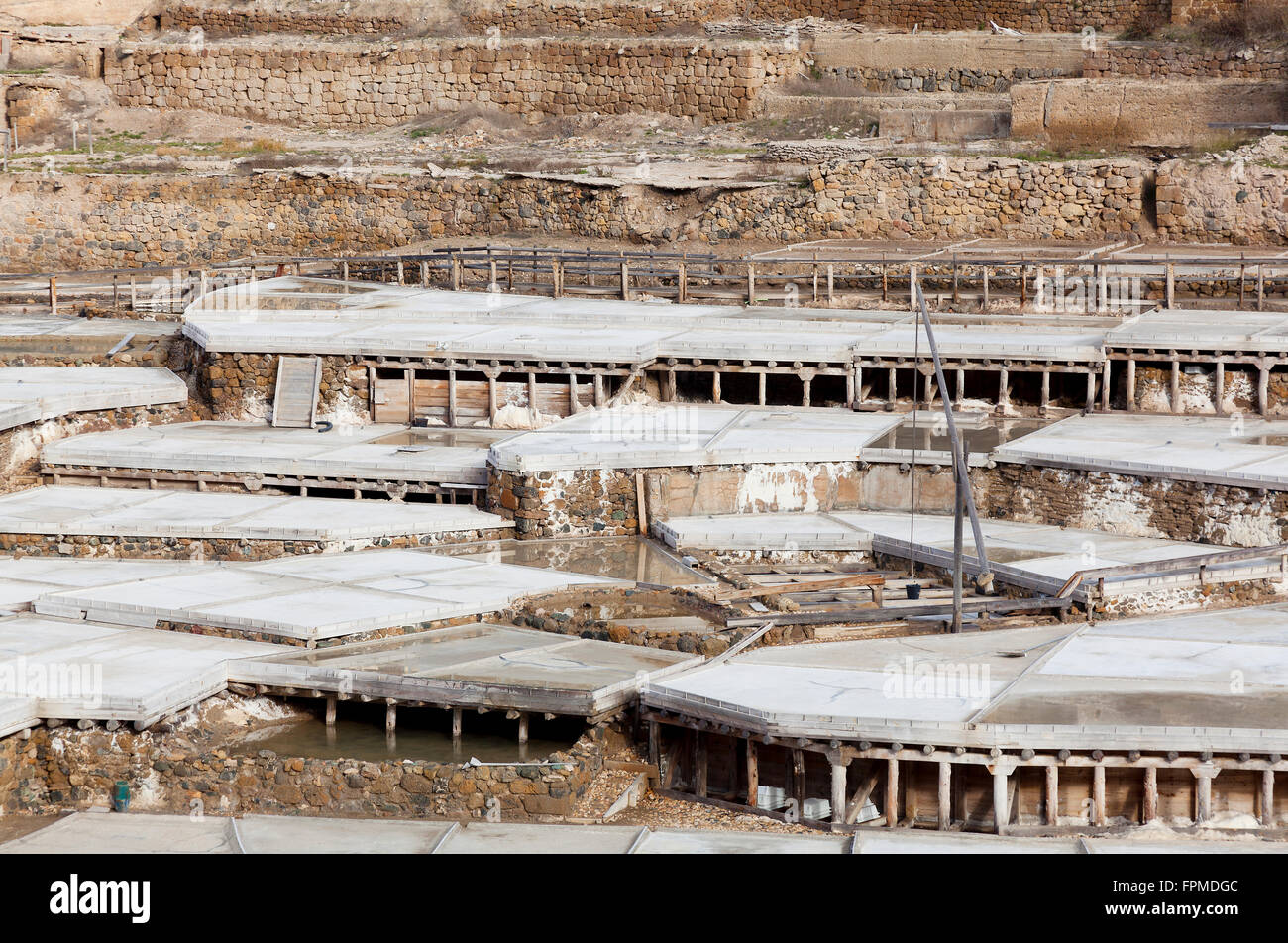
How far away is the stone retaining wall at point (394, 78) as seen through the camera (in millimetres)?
39562

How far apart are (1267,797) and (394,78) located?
28.6 metres

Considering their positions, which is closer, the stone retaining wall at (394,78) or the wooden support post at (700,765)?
the wooden support post at (700,765)

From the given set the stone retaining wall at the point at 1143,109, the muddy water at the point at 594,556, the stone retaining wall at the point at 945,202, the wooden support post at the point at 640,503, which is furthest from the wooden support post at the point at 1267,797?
the stone retaining wall at the point at 1143,109

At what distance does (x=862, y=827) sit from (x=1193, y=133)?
2095cm

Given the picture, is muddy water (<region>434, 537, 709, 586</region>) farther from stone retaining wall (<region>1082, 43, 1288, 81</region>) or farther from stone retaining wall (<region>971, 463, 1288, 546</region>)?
stone retaining wall (<region>1082, 43, 1288, 81</region>)

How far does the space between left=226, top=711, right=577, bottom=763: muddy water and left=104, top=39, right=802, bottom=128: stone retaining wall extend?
23.1 m

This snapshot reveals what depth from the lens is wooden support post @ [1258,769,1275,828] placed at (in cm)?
1581

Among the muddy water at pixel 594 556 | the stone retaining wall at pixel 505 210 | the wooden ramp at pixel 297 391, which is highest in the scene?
the stone retaining wall at pixel 505 210

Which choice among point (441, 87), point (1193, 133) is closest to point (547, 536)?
point (1193, 133)

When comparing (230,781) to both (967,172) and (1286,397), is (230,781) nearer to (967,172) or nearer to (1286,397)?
(1286,397)

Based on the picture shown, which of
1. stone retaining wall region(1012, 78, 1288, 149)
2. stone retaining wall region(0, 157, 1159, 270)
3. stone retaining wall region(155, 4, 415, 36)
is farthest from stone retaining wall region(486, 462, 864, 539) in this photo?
stone retaining wall region(155, 4, 415, 36)

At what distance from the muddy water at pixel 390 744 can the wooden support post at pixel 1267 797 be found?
5.58 metres

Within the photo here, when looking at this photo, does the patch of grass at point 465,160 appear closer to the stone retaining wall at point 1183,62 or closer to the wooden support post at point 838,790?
the stone retaining wall at point 1183,62

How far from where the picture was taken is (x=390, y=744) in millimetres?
17672
